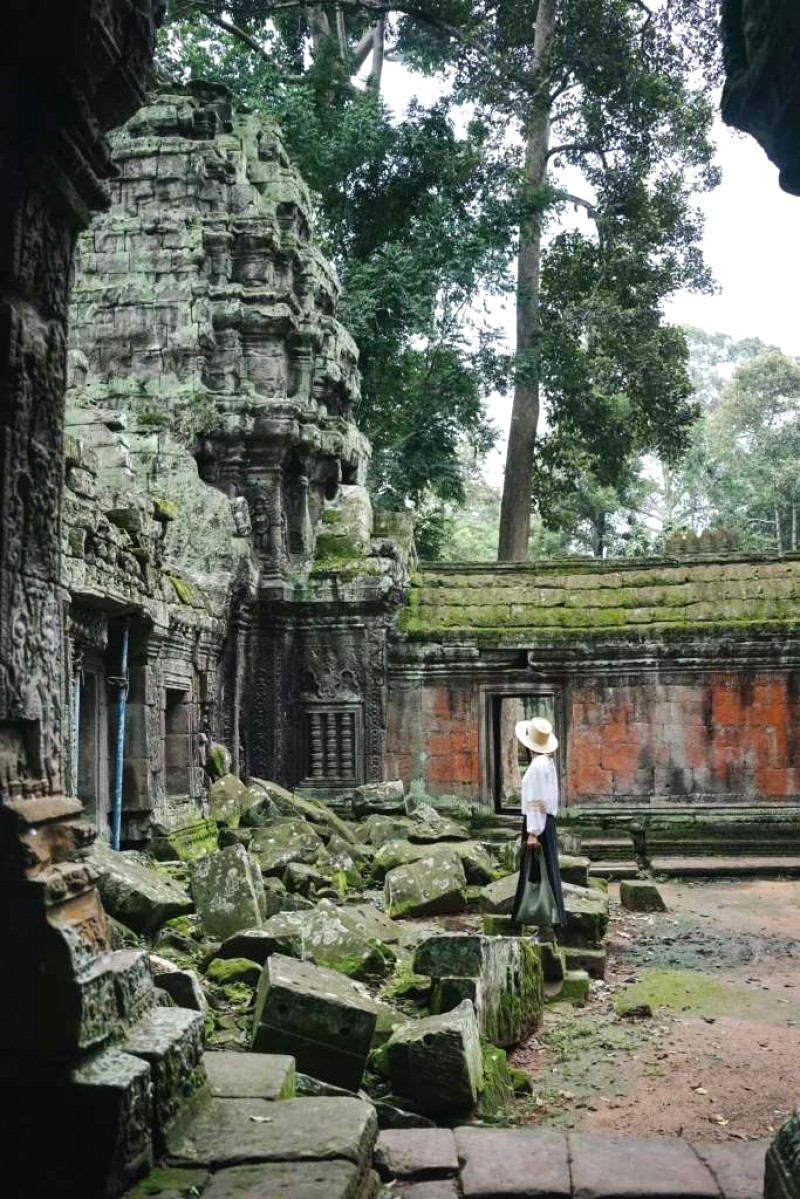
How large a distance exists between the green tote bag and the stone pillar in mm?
4746

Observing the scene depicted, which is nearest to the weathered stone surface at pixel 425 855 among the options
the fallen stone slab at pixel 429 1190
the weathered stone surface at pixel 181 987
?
the weathered stone surface at pixel 181 987

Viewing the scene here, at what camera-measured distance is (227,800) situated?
11.4 metres

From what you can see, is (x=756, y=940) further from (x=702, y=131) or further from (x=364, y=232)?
(x=702, y=131)

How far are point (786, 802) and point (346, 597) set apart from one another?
598cm

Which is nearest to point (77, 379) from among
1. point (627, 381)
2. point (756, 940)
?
point (756, 940)

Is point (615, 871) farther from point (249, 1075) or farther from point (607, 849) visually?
point (249, 1075)

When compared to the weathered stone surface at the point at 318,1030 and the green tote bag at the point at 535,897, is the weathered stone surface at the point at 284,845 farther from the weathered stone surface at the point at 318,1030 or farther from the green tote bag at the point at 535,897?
the weathered stone surface at the point at 318,1030

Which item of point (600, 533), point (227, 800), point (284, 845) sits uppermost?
point (600, 533)

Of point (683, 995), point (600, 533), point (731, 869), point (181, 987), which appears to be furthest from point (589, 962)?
point (600, 533)

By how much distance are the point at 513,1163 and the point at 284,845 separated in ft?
20.3

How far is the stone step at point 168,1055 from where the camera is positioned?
332cm

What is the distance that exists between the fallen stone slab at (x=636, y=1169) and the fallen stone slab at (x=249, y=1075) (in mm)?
1013

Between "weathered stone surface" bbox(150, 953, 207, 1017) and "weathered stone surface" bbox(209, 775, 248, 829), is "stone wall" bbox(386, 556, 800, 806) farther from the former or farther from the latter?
"weathered stone surface" bbox(150, 953, 207, 1017)

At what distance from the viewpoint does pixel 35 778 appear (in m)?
3.40
